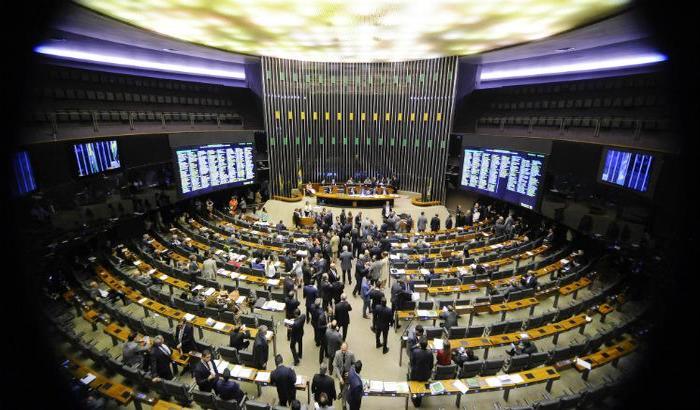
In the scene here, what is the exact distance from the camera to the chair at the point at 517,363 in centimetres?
557

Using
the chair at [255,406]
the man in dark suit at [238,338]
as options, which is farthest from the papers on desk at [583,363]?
the man in dark suit at [238,338]

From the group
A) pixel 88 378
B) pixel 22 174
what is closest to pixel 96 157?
pixel 22 174

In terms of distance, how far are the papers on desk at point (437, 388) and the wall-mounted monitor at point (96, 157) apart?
1171 cm

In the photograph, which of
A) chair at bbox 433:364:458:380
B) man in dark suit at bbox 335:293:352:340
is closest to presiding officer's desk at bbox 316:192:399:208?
man in dark suit at bbox 335:293:352:340

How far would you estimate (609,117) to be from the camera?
11367 mm

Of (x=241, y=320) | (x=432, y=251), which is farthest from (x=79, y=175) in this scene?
(x=432, y=251)

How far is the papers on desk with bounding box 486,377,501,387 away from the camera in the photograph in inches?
206

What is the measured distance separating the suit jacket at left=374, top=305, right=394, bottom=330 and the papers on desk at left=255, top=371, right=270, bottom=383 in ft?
8.13

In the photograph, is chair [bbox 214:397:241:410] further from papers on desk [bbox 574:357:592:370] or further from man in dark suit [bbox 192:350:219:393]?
papers on desk [bbox 574:357:592:370]

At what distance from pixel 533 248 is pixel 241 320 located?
34.5 feet

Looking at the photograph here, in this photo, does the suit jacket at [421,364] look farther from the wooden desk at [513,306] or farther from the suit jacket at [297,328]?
the wooden desk at [513,306]

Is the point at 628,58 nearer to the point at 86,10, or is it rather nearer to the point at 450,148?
the point at 450,148

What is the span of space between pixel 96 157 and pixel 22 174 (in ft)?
11.2

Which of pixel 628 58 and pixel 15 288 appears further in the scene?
pixel 628 58
